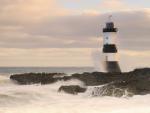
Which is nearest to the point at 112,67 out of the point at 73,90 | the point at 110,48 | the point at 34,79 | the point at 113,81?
the point at 110,48

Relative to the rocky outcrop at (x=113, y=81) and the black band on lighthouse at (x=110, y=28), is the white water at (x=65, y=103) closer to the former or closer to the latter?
the rocky outcrop at (x=113, y=81)

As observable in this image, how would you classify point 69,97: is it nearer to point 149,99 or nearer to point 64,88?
point 64,88

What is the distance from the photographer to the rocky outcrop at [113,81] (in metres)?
16.4

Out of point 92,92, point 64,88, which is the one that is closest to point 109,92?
point 92,92

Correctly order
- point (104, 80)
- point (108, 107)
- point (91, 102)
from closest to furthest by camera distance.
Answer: point (108, 107) → point (91, 102) → point (104, 80)

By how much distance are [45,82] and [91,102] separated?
878 centimetres

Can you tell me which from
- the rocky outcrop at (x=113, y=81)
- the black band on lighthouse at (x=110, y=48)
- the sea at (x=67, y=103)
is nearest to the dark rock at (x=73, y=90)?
the rocky outcrop at (x=113, y=81)

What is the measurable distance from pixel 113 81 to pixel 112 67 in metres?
4.58

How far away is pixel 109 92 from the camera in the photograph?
16.3 metres

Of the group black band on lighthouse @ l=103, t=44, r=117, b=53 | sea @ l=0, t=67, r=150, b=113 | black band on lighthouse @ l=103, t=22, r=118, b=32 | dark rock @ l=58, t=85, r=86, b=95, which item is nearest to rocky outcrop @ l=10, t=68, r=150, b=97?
dark rock @ l=58, t=85, r=86, b=95

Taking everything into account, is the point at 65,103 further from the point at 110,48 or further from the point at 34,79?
the point at 34,79

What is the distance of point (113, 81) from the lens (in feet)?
68.0

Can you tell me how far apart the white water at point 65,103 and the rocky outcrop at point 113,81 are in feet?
2.02

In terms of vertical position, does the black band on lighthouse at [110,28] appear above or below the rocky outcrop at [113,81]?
above
